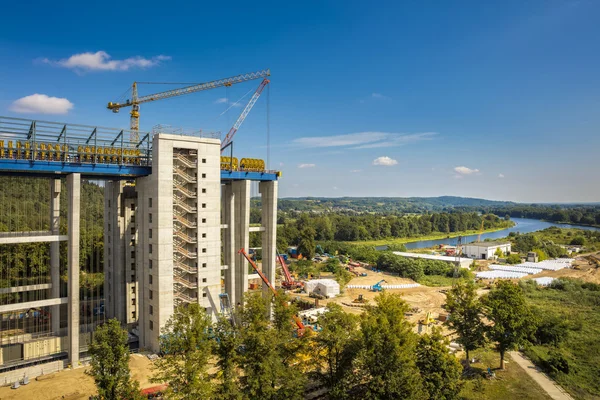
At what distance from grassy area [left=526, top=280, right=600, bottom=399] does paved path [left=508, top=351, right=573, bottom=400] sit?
2.50ft

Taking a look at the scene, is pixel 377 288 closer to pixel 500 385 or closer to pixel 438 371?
A: pixel 500 385

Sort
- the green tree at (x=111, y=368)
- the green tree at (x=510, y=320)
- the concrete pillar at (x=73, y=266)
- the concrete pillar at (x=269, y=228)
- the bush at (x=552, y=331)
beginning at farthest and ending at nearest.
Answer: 1. the concrete pillar at (x=269, y=228)
2. the bush at (x=552, y=331)
3. the green tree at (x=510, y=320)
4. the concrete pillar at (x=73, y=266)
5. the green tree at (x=111, y=368)

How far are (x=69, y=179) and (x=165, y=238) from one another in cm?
1116

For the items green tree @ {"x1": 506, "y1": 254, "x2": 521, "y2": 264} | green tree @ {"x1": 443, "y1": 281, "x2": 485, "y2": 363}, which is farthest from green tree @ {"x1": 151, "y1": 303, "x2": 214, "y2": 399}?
green tree @ {"x1": 506, "y1": 254, "x2": 521, "y2": 264}

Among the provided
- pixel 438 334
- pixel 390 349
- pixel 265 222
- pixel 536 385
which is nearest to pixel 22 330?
pixel 265 222

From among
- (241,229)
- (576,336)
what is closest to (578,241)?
(576,336)

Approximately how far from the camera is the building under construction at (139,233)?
3822cm

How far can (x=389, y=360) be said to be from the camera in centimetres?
2722

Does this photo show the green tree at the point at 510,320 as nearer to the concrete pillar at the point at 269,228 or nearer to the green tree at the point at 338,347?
the green tree at the point at 338,347

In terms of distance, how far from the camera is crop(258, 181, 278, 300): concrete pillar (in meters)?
55.4

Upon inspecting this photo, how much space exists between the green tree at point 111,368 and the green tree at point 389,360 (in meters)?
15.5

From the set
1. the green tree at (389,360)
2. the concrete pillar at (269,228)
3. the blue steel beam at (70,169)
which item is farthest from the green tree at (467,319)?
the blue steel beam at (70,169)

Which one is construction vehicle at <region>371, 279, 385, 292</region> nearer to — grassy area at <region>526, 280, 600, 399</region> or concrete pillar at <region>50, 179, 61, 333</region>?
grassy area at <region>526, 280, 600, 399</region>

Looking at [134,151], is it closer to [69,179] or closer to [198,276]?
[69,179]
